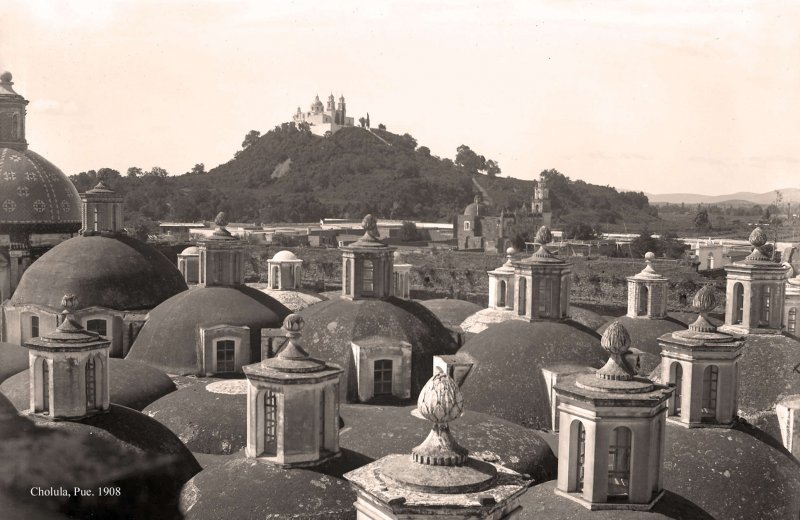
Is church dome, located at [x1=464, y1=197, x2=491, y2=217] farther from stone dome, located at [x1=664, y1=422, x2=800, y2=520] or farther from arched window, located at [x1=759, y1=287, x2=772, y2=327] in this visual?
stone dome, located at [x1=664, y1=422, x2=800, y2=520]

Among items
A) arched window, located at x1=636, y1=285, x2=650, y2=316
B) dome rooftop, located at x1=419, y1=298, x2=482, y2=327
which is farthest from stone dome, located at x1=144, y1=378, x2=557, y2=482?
dome rooftop, located at x1=419, y1=298, x2=482, y2=327

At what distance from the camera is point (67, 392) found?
1602 centimetres

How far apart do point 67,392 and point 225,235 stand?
1288 cm

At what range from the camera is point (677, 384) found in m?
16.3

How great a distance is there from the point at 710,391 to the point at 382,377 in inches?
351

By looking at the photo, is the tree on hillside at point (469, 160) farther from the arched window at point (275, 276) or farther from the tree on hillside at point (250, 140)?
the arched window at point (275, 276)

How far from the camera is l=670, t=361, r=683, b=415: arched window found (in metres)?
16.1

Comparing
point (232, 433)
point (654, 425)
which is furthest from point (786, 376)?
point (232, 433)

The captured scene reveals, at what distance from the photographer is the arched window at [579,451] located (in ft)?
40.1

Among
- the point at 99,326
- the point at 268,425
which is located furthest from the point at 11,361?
the point at 268,425

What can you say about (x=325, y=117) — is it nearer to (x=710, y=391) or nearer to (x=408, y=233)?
(x=408, y=233)

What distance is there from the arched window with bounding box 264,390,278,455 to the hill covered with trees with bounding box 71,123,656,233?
295 ft

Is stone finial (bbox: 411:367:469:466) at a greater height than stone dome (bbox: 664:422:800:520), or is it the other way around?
stone finial (bbox: 411:367:469:466)

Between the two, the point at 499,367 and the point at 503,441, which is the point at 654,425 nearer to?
the point at 503,441
